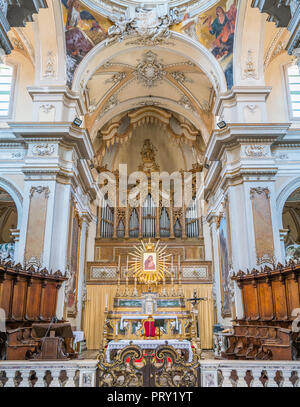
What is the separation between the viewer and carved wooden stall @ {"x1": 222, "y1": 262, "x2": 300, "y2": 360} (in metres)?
7.18

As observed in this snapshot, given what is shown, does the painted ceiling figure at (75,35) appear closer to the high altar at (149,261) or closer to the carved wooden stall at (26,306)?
the high altar at (149,261)

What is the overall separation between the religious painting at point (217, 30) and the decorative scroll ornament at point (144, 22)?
33 cm

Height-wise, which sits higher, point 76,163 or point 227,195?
point 76,163

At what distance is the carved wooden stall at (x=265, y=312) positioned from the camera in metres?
7.18

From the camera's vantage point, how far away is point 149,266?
46.5ft

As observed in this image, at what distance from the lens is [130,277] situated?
14.7 m

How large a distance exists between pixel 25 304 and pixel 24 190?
330 centimetres

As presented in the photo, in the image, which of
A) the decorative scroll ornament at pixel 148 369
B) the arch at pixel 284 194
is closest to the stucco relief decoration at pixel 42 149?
the arch at pixel 284 194

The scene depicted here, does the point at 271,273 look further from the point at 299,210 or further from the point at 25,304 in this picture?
the point at 299,210

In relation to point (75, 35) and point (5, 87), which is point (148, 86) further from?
point (5, 87)

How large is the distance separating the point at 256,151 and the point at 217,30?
4180 mm

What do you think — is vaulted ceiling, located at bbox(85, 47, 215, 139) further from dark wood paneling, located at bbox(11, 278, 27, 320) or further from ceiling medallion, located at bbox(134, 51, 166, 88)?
dark wood paneling, located at bbox(11, 278, 27, 320)
